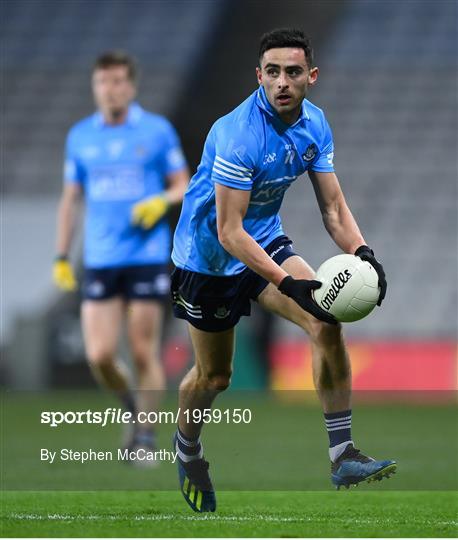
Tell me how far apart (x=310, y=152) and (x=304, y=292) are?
2.21ft

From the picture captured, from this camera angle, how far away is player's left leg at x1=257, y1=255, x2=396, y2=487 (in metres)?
5.71

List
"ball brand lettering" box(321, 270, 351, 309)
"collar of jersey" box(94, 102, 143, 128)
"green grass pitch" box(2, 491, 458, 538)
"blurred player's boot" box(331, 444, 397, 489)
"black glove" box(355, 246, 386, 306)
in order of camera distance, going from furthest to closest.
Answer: "collar of jersey" box(94, 102, 143, 128), "black glove" box(355, 246, 386, 306), "ball brand lettering" box(321, 270, 351, 309), "blurred player's boot" box(331, 444, 397, 489), "green grass pitch" box(2, 491, 458, 538)

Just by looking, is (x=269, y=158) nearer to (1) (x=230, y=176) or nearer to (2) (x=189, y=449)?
(1) (x=230, y=176)

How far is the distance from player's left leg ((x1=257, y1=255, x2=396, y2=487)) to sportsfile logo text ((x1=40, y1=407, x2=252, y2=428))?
2.78m

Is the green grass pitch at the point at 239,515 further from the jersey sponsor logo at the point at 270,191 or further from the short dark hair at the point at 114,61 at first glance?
the short dark hair at the point at 114,61

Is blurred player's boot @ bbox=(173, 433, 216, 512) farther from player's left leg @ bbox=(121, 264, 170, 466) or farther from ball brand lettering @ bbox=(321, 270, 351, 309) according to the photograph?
player's left leg @ bbox=(121, 264, 170, 466)

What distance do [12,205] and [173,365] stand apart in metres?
3.81

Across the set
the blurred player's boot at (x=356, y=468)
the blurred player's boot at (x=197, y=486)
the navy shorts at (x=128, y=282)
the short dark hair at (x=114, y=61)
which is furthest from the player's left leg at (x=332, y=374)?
the short dark hair at (x=114, y=61)

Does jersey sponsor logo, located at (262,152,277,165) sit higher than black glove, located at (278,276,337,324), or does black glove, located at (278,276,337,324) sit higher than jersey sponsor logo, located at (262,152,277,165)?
jersey sponsor logo, located at (262,152,277,165)

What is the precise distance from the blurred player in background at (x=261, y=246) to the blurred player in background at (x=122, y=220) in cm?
258

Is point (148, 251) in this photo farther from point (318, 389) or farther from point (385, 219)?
point (385, 219)

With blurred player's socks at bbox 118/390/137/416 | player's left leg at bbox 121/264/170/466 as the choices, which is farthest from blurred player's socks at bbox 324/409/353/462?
blurred player's socks at bbox 118/390/137/416

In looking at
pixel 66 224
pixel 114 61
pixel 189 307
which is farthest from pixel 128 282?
pixel 189 307

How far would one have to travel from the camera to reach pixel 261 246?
601 cm
